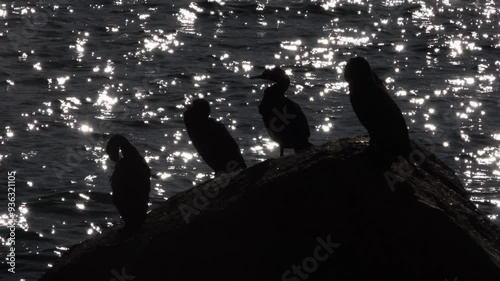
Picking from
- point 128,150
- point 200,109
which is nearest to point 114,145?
point 128,150

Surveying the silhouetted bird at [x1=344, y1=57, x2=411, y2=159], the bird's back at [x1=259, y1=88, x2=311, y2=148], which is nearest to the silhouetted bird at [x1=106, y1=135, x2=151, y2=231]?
the bird's back at [x1=259, y1=88, x2=311, y2=148]

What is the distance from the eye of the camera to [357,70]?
36.9ft

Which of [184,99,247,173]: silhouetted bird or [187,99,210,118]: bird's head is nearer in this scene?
[184,99,247,173]: silhouetted bird

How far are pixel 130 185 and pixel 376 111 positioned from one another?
2716 mm

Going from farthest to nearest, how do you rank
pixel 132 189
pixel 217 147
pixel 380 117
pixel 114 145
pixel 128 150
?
pixel 217 147 < pixel 114 145 < pixel 128 150 < pixel 132 189 < pixel 380 117

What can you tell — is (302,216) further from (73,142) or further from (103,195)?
(73,142)

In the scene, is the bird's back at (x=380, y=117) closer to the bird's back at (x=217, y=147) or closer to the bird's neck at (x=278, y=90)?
the bird's neck at (x=278, y=90)

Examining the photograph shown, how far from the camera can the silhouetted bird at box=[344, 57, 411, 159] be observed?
1115 centimetres

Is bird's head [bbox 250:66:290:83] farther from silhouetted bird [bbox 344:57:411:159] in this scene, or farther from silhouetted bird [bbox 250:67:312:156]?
silhouetted bird [bbox 344:57:411:159]

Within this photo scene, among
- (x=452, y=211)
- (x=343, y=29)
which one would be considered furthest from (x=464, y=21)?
(x=452, y=211)

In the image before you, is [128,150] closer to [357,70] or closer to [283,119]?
[283,119]

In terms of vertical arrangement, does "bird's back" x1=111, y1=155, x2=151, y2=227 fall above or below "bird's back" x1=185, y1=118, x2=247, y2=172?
below

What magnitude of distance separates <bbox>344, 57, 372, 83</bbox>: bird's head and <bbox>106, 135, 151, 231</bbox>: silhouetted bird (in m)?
2.45

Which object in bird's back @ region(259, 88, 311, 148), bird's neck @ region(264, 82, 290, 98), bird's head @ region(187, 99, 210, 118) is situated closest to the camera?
bird's back @ region(259, 88, 311, 148)
